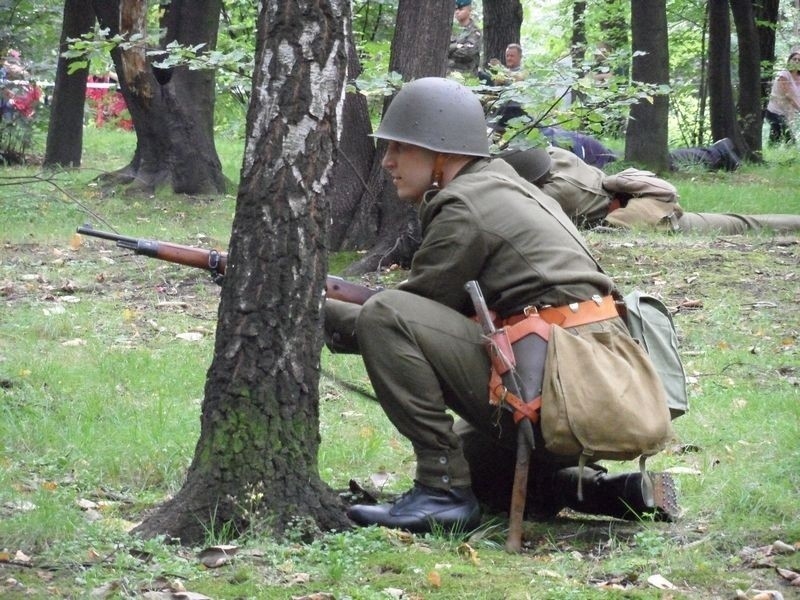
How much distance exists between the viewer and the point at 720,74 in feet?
63.9

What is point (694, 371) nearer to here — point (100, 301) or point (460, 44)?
point (100, 301)

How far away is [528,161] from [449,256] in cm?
412

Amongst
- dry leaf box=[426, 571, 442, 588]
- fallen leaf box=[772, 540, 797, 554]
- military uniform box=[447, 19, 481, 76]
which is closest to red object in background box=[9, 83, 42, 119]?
military uniform box=[447, 19, 481, 76]

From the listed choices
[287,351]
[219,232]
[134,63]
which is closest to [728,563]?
[287,351]

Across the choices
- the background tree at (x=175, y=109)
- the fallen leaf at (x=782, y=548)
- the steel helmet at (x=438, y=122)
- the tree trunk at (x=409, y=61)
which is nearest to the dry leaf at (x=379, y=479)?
the steel helmet at (x=438, y=122)

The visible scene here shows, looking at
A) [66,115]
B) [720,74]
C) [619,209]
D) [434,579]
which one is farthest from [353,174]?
[720,74]

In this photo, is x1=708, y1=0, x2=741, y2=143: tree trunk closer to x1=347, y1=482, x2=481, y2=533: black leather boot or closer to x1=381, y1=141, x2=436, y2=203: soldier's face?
x1=381, y1=141, x2=436, y2=203: soldier's face

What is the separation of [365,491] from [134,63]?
9.95 m

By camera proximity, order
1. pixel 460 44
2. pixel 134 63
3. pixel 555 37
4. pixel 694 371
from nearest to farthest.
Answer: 1. pixel 694 371
2. pixel 134 63
3. pixel 460 44
4. pixel 555 37

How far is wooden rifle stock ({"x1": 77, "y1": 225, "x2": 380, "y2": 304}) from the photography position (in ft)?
15.8

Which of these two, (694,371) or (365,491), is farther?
(694,371)

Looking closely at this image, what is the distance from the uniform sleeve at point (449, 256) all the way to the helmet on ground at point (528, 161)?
3709mm

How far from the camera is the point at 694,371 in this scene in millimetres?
7391

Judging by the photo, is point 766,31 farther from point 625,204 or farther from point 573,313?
point 573,313
